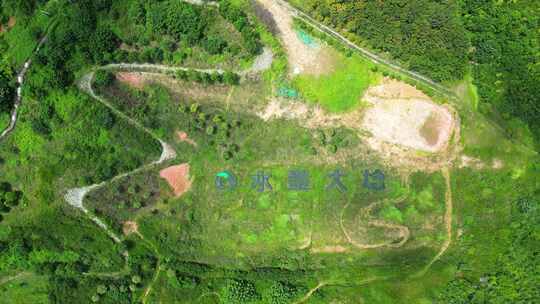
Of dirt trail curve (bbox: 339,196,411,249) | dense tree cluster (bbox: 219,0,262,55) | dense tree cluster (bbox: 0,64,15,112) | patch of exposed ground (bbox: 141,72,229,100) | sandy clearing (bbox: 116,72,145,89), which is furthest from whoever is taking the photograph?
sandy clearing (bbox: 116,72,145,89)

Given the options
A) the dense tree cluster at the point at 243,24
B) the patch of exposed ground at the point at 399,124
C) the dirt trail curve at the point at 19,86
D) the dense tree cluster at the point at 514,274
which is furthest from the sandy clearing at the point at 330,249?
the dirt trail curve at the point at 19,86

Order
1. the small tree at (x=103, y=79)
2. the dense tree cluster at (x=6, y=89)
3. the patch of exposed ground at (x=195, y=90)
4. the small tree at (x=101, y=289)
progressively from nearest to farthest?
1. the small tree at (x=101, y=289)
2. the dense tree cluster at (x=6, y=89)
3. the small tree at (x=103, y=79)
4. the patch of exposed ground at (x=195, y=90)

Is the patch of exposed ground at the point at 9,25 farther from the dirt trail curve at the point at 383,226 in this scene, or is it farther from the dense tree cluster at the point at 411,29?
the dirt trail curve at the point at 383,226

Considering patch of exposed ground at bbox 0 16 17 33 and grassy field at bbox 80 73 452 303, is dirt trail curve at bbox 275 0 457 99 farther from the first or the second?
patch of exposed ground at bbox 0 16 17 33

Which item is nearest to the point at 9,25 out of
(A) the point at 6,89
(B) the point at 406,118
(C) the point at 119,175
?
(A) the point at 6,89

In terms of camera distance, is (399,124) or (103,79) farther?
(399,124)

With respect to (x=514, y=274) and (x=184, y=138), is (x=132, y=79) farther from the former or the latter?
(x=514, y=274)

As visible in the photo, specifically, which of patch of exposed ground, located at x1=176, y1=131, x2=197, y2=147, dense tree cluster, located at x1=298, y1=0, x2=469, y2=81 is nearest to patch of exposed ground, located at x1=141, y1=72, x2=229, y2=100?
patch of exposed ground, located at x1=176, y1=131, x2=197, y2=147
